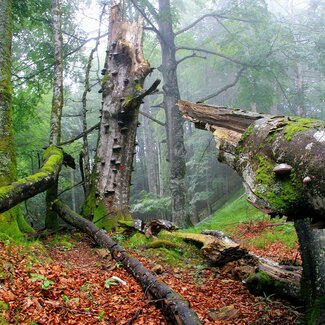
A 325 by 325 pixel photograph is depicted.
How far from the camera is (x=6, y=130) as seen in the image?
554cm

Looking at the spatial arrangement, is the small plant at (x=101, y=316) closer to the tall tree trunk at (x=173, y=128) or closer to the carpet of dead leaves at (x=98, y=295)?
the carpet of dead leaves at (x=98, y=295)

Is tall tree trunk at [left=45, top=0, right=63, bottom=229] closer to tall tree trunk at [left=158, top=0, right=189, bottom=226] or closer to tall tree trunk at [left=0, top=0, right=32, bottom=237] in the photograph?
tall tree trunk at [left=0, top=0, right=32, bottom=237]

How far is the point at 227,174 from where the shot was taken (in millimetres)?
30547

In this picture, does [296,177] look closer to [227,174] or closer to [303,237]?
[303,237]

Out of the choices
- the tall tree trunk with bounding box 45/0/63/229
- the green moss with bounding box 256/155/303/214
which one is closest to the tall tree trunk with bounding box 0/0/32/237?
the tall tree trunk with bounding box 45/0/63/229

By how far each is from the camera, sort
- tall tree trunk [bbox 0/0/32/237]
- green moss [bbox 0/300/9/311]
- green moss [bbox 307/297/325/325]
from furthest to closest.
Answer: tall tree trunk [bbox 0/0/32/237] → green moss [bbox 307/297/325/325] → green moss [bbox 0/300/9/311]

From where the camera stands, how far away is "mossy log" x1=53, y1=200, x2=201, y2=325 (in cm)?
317

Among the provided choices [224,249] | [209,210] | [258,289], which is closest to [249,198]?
[258,289]

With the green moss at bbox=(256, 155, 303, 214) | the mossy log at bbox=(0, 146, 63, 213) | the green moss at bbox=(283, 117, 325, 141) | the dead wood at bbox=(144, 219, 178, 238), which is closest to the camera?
the green moss at bbox=(256, 155, 303, 214)

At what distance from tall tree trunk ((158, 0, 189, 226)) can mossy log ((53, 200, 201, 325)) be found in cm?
680

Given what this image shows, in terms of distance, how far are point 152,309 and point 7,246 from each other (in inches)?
89.4

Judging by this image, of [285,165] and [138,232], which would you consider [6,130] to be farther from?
[285,165]

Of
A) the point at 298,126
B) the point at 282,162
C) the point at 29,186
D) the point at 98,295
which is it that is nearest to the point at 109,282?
the point at 98,295

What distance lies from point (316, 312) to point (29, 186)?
3978 millimetres
